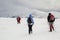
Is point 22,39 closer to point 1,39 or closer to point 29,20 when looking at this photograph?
point 1,39

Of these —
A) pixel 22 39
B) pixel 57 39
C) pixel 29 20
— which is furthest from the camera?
pixel 29 20

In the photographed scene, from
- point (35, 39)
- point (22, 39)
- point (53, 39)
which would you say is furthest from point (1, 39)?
point (53, 39)

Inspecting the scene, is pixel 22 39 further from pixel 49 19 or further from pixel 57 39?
pixel 49 19

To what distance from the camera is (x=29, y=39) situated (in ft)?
44.5

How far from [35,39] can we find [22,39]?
0.88 m

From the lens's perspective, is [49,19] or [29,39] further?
[49,19]

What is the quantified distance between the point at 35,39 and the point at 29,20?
10.7ft

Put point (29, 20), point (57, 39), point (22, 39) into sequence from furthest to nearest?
point (29, 20) → point (22, 39) → point (57, 39)

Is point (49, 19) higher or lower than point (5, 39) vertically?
higher

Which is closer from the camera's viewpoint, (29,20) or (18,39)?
(18,39)

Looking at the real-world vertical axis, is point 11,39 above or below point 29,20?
below

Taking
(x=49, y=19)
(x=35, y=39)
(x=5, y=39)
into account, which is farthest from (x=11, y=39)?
(x=49, y=19)

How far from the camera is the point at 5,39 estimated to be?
550 inches

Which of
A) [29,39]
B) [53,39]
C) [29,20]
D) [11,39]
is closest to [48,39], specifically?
[53,39]
